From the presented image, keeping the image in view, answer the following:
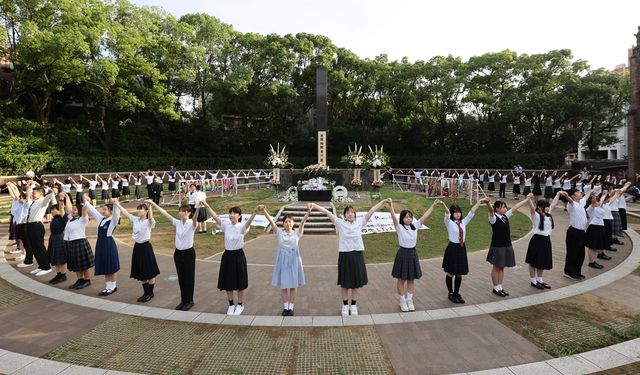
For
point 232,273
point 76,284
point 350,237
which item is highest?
point 350,237

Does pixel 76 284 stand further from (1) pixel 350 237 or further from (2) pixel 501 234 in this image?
(2) pixel 501 234

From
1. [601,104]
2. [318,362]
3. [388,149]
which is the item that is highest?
[601,104]

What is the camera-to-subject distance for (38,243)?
337 inches

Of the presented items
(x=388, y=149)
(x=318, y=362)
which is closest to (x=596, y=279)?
(x=318, y=362)

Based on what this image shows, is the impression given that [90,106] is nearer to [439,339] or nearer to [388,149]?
[388,149]

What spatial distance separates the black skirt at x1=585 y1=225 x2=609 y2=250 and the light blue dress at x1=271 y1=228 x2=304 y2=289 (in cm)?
Answer: 759

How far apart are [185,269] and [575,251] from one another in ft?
27.4

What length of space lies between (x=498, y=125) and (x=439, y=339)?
36144 mm

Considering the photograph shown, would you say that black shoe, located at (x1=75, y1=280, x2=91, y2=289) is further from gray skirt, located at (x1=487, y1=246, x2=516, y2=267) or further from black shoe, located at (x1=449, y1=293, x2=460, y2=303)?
gray skirt, located at (x1=487, y1=246, x2=516, y2=267)

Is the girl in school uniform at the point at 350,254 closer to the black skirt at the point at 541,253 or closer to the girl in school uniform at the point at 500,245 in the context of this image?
the girl in school uniform at the point at 500,245

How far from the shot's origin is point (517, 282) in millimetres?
7879

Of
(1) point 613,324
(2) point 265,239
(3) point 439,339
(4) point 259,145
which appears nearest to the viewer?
(3) point 439,339

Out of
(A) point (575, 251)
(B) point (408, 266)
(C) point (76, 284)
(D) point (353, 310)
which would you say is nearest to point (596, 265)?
(A) point (575, 251)

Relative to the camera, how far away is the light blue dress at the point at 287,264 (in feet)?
20.3
